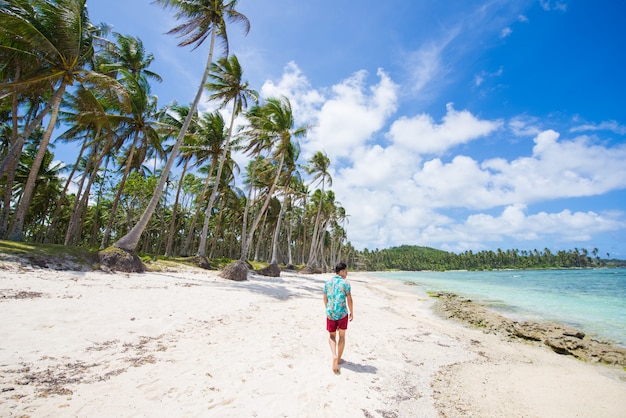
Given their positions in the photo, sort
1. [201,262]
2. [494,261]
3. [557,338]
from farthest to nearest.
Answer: [494,261], [201,262], [557,338]

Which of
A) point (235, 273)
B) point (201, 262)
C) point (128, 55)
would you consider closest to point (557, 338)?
point (235, 273)

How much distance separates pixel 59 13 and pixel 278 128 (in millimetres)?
13967

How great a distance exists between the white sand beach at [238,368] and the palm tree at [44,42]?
739cm

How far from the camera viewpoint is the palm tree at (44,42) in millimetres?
11734

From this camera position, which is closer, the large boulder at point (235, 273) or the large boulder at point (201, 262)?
the large boulder at point (235, 273)

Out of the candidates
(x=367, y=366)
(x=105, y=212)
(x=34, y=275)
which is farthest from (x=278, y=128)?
(x=105, y=212)

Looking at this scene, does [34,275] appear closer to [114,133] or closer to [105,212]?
[114,133]

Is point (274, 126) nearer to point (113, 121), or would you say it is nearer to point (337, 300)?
point (113, 121)

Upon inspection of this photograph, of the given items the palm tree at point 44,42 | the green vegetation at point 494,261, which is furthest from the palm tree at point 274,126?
the green vegetation at point 494,261

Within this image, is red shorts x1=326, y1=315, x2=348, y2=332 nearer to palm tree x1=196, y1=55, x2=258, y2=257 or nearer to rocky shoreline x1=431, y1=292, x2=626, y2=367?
rocky shoreline x1=431, y1=292, x2=626, y2=367

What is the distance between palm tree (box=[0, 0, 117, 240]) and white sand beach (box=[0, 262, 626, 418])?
7389 millimetres

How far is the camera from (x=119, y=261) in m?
11.7

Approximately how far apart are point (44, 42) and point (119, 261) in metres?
10.3

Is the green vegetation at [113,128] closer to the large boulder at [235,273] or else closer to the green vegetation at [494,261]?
the large boulder at [235,273]
